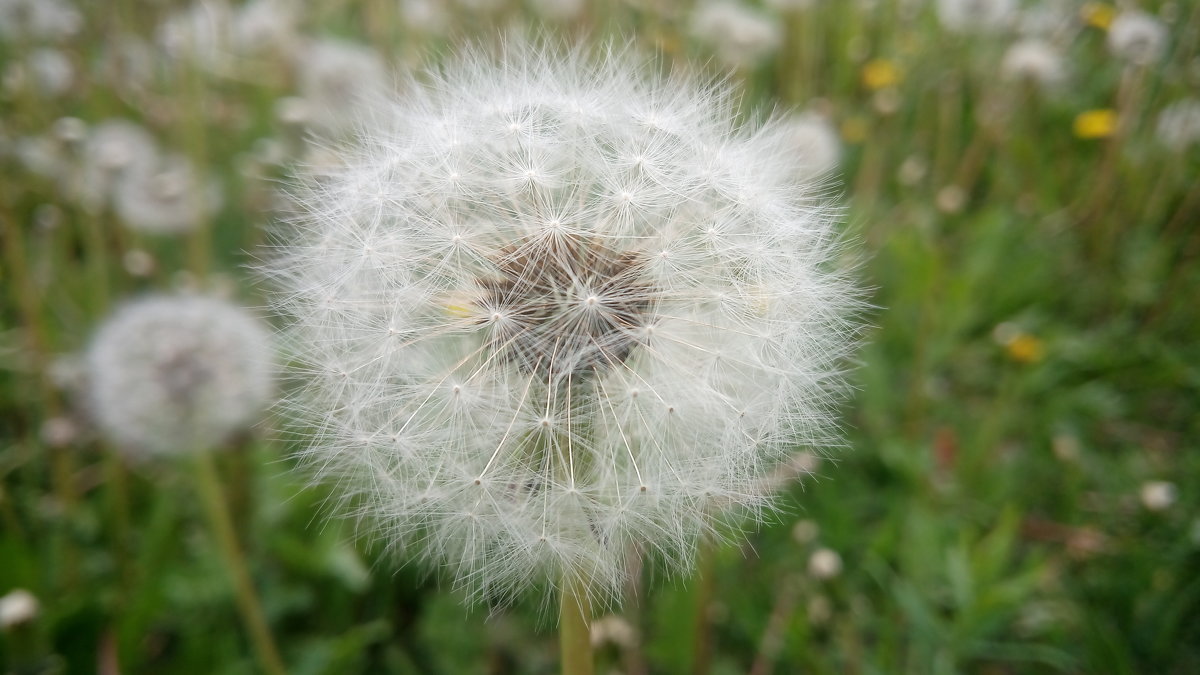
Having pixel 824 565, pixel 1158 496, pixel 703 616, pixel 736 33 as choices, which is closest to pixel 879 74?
pixel 736 33

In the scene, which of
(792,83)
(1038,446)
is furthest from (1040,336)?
(792,83)

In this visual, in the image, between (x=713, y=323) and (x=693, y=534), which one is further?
(x=713, y=323)

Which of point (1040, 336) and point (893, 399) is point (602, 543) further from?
point (1040, 336)

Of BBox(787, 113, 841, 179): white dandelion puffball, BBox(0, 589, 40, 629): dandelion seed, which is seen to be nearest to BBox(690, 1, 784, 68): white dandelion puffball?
BBox(787, 113, 841, 179): white dandelion puffball

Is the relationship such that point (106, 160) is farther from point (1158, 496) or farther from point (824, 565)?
point (1158, 496)

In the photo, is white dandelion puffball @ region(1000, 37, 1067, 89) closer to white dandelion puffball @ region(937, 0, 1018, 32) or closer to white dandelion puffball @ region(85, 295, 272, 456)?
white dandelion puffball @ region(937, 0, 1018, 32)
